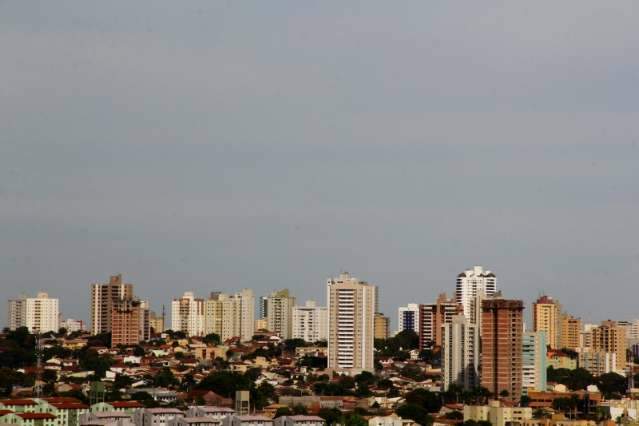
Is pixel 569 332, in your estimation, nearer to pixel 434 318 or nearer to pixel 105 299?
pixel 434 318

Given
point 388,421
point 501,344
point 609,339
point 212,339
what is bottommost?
point 388,421

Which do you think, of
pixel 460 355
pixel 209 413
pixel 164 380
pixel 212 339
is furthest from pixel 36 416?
pixel 212 339

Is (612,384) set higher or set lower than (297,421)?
higher

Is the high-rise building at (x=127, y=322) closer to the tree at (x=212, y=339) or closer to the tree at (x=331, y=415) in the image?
the tree at (x=212, y=339)

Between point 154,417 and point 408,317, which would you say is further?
point 408,317

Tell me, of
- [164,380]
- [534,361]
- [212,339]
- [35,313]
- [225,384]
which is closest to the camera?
[225,384]

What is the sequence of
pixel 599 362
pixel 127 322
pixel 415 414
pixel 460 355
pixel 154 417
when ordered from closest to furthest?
pixel 154 417 < pixel 415 414 < pixel 460 355 < pixel 599 362 < pixel 127 322

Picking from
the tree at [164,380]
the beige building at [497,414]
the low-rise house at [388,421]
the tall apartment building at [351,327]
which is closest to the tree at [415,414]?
the low-rise house at [388,421]

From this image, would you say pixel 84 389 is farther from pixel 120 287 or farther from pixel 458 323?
pixel 120 287
